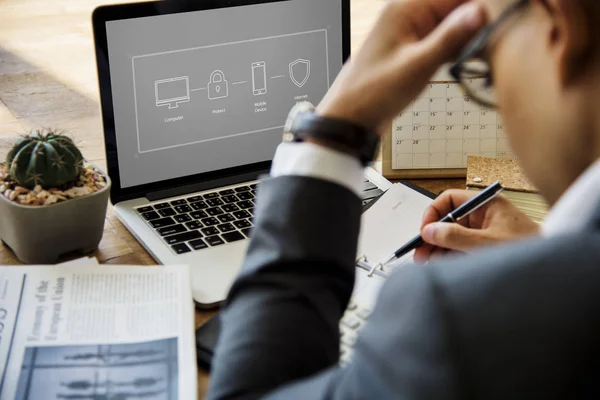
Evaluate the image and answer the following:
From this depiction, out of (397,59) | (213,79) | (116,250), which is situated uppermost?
(397,59)

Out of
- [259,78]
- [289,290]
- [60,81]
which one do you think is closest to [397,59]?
[289,290]

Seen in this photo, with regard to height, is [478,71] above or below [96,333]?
above

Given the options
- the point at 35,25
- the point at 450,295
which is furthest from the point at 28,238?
the point at 35,25

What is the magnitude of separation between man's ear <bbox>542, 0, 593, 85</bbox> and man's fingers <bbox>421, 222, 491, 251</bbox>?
0.47m

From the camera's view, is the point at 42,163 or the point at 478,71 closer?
the point at 478,71

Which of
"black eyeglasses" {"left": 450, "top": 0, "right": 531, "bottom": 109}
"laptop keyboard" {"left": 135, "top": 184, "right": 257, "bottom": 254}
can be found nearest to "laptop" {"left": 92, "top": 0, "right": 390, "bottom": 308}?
"laptop keyboard" {"left": 135, "top": 184, "right": 257, "bottom": 254}

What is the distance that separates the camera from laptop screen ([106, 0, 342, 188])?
1.12 metres

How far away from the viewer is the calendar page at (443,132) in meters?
1.25

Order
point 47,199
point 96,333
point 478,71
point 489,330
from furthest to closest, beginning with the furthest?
point 47,199 < point 96,333 < point 478,71 < point 489,330

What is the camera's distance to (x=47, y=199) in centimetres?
99

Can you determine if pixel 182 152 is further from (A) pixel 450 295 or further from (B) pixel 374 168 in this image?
(A) pixel 450 295

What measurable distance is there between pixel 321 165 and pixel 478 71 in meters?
0.15

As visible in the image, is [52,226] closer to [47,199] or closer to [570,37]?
[47,199]

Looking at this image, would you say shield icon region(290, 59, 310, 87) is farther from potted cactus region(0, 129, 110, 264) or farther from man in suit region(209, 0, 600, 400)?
man in suit region(209, 0, 600, 400)
